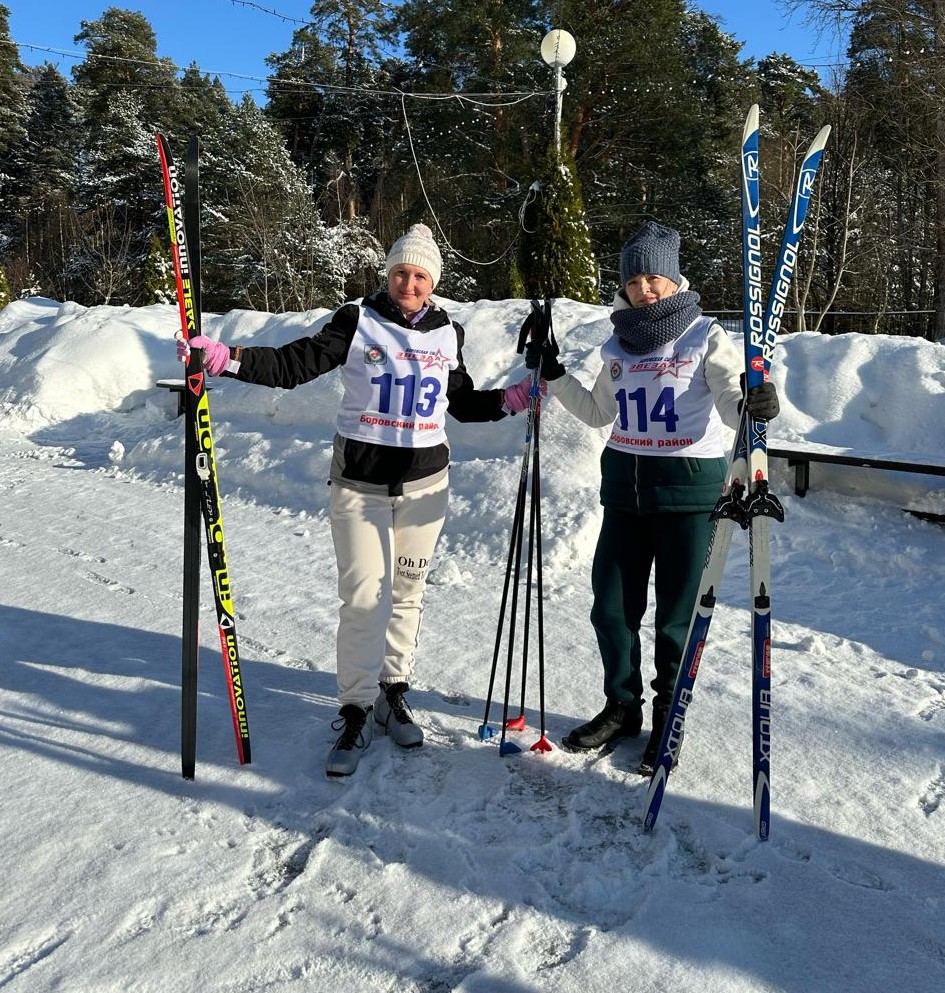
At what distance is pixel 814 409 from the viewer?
7.52 meters

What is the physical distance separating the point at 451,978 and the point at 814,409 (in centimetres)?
666

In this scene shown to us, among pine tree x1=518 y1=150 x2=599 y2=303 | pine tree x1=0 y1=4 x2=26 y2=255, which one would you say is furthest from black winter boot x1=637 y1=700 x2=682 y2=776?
pine tree x1=0 y1=4 x2=26 y2=255

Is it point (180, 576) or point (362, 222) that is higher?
point (362, 222)

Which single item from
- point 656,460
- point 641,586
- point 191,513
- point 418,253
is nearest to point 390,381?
point 418,253

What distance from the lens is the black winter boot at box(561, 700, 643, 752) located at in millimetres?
3086

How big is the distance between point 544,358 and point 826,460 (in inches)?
149

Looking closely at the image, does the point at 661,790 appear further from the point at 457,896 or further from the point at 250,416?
the point at 250,416

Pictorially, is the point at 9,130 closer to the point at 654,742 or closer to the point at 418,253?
the point at 418,253

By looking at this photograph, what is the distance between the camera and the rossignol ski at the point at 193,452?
8.73 feet

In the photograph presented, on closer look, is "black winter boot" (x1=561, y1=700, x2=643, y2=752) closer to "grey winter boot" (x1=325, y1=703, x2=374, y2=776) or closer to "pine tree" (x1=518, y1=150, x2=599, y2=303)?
"grey winter boot" (x1=325, y1=703, x2=374, y2=776)

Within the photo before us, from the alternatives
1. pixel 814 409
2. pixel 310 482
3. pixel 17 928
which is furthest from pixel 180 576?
pixel 814 409

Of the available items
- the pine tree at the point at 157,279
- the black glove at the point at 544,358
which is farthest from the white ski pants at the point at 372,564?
the pine tree at the point at 157,279

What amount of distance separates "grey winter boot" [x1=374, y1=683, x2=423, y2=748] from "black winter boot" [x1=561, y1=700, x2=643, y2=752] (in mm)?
575

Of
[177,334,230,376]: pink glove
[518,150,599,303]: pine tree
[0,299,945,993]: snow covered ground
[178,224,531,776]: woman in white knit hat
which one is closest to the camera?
[0,299,945,993]: snow covered ground
